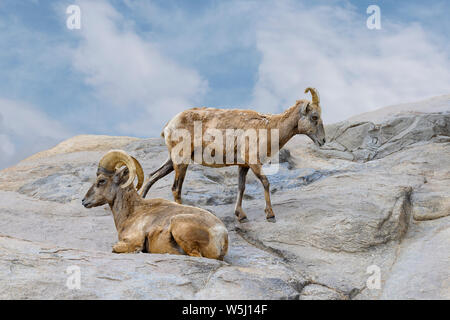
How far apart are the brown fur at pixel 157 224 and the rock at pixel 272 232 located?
623 mm

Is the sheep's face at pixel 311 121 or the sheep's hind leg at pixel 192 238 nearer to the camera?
the sheep's hind leg at pixel 192 238

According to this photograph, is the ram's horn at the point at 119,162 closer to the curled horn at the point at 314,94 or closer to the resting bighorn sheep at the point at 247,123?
the resting bighorn sheep at the point at 247,123

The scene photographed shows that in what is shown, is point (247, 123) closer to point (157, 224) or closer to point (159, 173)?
point (159, 173)

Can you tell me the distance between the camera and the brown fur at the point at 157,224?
805 centimetres

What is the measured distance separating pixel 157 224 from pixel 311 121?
473 centimetres

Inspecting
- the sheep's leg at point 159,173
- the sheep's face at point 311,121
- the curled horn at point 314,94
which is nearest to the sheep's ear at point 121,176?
the sheep's leg at point 159,173

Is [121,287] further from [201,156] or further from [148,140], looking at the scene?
[148,140]

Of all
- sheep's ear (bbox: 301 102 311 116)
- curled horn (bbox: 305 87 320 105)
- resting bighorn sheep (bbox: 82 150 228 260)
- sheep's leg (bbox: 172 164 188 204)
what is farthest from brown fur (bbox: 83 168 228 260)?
curled horn (bbox: 305 87 320 105)

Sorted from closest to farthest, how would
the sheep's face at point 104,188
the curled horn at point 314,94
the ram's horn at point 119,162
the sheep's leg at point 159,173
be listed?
the ram's horn at point 119,162 < the sheep's face at point 104,188 < the curled horn at point 314,94 < the sheep's leg at point 159,173

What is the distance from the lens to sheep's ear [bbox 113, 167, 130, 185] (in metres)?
9.58

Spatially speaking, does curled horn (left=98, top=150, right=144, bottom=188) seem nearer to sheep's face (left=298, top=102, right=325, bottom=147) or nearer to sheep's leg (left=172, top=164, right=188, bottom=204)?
sheep's leg (left=172, top=164, right=188, bottom=204)

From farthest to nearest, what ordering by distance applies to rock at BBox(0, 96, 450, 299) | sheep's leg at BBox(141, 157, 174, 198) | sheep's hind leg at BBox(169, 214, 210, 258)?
1. sheep's leg at BBox(141, 157, 174, 198)
2. sheep's hind leg at BBox(169, 214, 210, 258)
3. rock at BBox(0, 96, 450, 299)

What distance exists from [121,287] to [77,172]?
1023 centimetres
